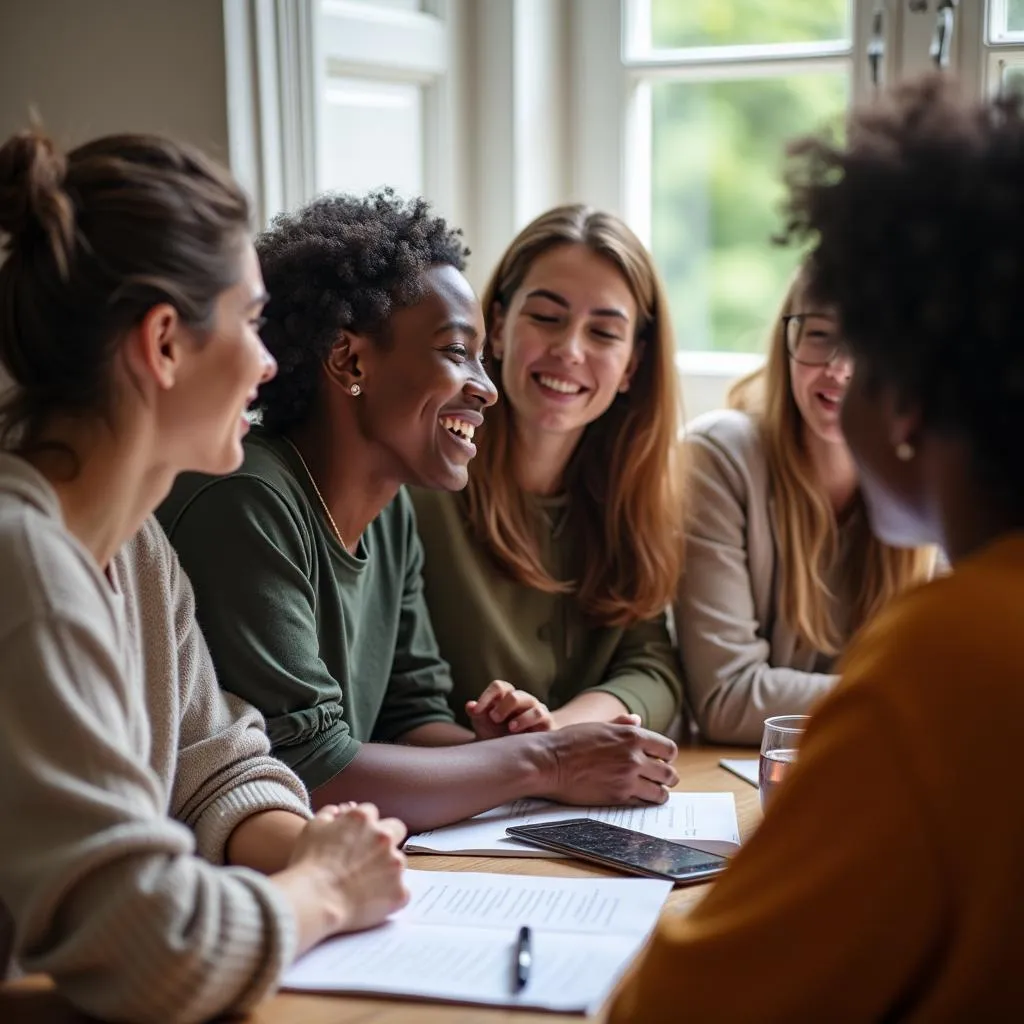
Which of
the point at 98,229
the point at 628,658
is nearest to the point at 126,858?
the point at 98,229

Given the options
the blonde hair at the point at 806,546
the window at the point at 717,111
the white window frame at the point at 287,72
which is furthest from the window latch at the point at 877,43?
the white window frame at the point at 287,72

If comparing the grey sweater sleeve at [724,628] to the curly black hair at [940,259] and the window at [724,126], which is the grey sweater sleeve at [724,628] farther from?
the curly black hair at [940,259]

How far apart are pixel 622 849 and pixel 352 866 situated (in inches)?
14.6

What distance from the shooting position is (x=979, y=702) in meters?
0.89

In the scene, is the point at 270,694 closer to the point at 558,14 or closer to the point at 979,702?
the point at 979,702

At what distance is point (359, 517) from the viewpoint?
6.23 ft

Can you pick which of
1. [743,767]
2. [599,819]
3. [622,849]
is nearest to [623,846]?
[622,849]

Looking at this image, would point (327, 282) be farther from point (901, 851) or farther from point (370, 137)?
point (901, 851)

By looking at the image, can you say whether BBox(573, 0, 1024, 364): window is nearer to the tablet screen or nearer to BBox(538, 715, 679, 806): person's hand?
BBox(538, 715, 679, 806): person's hand

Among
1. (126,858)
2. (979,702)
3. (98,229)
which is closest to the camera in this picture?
(979,702)

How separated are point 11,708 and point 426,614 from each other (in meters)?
1.11

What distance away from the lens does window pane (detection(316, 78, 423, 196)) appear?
2566 mm

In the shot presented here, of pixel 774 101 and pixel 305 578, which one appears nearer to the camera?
pixel 305 578

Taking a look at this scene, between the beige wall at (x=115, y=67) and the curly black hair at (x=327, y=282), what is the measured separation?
576 mm
